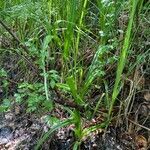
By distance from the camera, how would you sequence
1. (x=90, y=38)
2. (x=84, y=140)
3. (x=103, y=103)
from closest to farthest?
1. (x=84, y=140)
2. (x=103, y=103)
3. (x=90, y=38)

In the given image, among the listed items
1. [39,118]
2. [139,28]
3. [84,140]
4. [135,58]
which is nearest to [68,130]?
[84,140]

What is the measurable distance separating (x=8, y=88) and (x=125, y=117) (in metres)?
0.77

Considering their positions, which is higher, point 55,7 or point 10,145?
point 55,7

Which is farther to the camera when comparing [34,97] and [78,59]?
[78,59]

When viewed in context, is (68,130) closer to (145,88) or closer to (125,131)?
(125,131)

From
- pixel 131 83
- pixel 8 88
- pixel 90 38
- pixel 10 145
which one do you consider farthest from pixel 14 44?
pixel 131 83

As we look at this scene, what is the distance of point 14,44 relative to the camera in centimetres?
210

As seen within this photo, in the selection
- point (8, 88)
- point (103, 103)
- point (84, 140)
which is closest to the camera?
point (84, 140)

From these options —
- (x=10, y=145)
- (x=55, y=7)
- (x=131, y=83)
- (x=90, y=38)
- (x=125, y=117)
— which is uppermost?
(x=55, y=7)

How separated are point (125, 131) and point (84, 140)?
0.20 meters

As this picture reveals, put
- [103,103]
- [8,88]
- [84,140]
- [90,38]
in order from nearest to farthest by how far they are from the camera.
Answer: [84,140], [103,103], [90,38], [8,88]

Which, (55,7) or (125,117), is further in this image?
(55,7)

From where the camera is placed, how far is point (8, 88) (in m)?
2.00

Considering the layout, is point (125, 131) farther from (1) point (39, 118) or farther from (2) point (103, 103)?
(1) point (39, 118)
